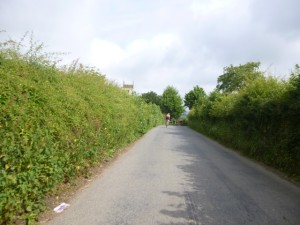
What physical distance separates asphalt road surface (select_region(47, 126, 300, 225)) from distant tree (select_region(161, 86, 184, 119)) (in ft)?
221

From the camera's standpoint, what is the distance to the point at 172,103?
76938mm

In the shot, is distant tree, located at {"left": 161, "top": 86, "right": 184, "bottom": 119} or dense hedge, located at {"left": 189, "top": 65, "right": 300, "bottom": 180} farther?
distant tree, located at {"left": 161, "top": 86, "right": 184, "bottom": 119}

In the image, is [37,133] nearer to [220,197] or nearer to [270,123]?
[220,197]

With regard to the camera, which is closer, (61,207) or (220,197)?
(61,207)

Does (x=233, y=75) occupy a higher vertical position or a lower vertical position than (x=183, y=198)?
higher

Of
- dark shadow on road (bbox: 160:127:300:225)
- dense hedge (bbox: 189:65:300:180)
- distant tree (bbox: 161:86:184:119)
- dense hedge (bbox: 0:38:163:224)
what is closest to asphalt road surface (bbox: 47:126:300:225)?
dark shadow on road (bbox: 160:127:300:225)

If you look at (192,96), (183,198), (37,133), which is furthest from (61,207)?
(192,96)

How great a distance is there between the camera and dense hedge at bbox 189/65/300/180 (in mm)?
8773

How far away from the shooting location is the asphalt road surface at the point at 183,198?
16.3 feet

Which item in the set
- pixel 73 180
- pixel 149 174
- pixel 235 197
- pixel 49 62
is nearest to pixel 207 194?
pixel 235 197

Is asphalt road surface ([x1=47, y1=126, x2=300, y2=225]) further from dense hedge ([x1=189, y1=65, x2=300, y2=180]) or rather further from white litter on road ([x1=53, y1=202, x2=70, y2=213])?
dense hedge ([x1=189, y1=65, x2=300, y2=180])

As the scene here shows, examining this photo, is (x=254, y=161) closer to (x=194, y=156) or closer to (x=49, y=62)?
(x=194, y=156)

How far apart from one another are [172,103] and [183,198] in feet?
233

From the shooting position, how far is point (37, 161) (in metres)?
4.61
